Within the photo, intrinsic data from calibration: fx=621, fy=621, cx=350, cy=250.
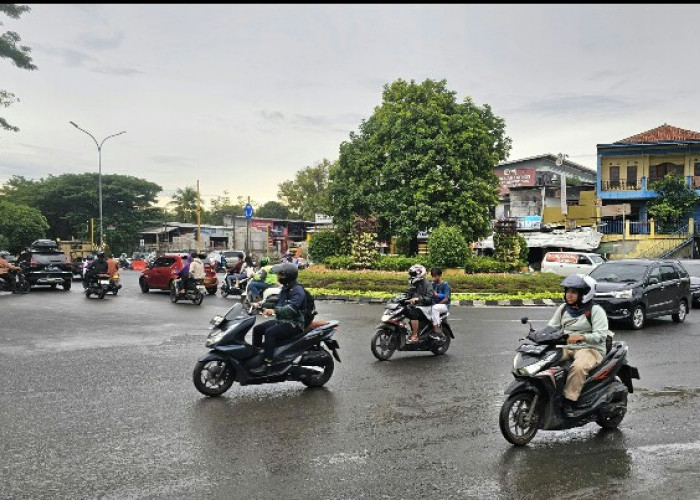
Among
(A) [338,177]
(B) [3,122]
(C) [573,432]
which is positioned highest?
(B) [3,122]

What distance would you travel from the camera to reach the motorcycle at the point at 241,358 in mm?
7664

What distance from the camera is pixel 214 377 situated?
306 inches

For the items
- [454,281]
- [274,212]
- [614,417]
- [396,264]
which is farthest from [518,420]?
[274,212]

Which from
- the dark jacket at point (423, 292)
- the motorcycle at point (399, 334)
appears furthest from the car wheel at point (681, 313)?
the dark jacket at point (423, 292)

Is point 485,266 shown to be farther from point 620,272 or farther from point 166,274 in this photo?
point 166,274

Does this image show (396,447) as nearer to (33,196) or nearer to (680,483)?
(680,483)

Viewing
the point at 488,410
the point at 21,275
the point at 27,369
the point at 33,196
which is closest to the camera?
the point at 488,410

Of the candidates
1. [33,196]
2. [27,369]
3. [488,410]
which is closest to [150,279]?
[27,369]

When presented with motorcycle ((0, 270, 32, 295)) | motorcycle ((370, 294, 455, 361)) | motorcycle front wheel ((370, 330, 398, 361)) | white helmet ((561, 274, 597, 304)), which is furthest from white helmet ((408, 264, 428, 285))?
motorcycle ((0, 270, 32, 295))

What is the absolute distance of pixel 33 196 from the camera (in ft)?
223

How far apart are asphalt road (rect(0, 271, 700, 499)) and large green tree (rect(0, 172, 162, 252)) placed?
59.6 m

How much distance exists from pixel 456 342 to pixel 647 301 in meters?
5.60

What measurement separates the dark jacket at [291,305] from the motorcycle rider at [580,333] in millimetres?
3179

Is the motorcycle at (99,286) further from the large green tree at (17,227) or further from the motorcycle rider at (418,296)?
the large green tree at (17,227)
